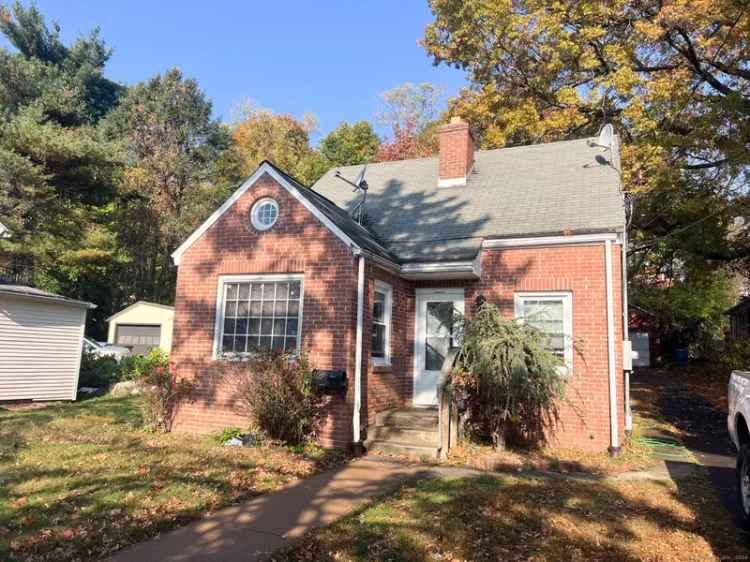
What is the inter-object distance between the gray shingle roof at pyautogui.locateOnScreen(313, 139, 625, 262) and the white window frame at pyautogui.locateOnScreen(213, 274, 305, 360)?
1.64 m

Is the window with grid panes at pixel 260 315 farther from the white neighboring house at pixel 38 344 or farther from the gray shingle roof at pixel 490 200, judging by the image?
the white neighboring house at pixel 38 344

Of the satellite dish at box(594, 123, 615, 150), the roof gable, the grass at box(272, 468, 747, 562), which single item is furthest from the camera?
the satellite dish at box(594, 123, 615, 150)

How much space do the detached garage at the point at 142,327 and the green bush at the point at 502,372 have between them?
19.4 meters

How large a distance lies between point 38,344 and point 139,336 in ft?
38.3

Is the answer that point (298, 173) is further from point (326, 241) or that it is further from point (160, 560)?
point (160, 560)

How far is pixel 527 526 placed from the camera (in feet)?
17.3

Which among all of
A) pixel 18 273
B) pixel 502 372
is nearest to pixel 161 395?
pixel 502 372

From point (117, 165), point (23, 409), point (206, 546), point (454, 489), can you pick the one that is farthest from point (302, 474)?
point (117, 165)

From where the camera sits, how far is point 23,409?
13.5 meters

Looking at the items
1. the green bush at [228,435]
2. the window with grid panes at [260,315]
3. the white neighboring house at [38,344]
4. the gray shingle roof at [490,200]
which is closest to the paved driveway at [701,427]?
the gray shingle roof at [490,200]

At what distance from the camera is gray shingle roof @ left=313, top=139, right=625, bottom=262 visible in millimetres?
10039

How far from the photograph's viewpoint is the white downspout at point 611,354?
28.4 feet

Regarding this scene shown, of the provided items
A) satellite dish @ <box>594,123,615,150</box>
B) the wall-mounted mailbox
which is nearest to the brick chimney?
satellite dish @ <box>594,123,615,150</box>

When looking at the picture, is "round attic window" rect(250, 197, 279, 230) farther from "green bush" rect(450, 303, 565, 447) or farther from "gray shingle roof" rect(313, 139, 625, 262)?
"green bush" rect(450, 303, 565, 447)
